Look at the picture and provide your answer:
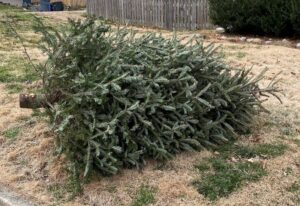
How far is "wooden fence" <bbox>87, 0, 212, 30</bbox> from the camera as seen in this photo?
14.2 m

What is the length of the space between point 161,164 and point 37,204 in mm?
1055

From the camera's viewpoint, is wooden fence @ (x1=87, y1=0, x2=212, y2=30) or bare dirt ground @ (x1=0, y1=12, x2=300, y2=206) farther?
wooden fence @ (x1=87, y1=0, x2=212, y2=30)

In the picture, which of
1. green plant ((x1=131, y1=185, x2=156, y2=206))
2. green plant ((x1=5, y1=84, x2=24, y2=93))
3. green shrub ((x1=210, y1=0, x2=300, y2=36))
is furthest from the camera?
green shrub ((x1=210, y1=0, x2=300, y2=36))

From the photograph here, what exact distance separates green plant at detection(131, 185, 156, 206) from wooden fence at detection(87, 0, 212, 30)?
9126 mm

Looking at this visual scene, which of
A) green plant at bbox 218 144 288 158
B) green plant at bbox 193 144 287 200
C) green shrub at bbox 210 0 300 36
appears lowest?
green plant at bbox 193 144 287 200

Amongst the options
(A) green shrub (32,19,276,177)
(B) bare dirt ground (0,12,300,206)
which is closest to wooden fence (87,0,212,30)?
(B) bare dirt ground (0,12,300,206)

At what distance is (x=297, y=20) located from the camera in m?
10.6

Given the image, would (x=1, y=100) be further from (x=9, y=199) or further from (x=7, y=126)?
(x=9, y=199)

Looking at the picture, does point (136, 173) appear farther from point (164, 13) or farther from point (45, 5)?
point (45, 5)

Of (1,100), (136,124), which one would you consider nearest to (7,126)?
(1,100)

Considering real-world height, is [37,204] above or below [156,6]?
below

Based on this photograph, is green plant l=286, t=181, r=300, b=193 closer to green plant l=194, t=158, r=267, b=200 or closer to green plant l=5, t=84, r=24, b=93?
green plant l=194, t=158, r=267, b=200

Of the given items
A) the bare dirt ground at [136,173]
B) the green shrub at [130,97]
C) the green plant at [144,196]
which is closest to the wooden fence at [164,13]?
the bare dirt ground at [136,173]

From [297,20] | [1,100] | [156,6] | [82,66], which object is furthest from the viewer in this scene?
[156,6]
